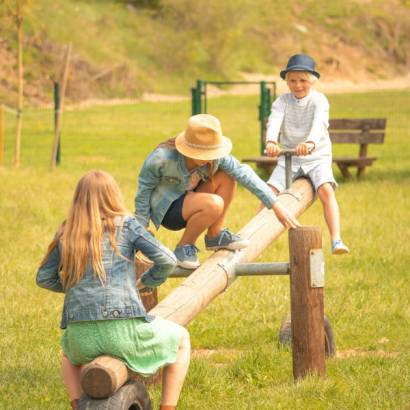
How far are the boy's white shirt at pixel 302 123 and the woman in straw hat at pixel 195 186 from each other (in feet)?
5.57

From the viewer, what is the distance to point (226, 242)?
6477 mm

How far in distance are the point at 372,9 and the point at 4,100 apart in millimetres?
32203

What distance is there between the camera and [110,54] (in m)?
39.8

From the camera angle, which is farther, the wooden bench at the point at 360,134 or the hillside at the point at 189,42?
the hillside at the point at 189,42

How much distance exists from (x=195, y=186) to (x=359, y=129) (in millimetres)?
11491

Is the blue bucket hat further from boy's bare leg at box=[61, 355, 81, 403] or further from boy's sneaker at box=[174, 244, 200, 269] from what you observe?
boy's bare leg at box=[61, 355, 81, 403]

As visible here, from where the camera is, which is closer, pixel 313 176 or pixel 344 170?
pixel 313 176

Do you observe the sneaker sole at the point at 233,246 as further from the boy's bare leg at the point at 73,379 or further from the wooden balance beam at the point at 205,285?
the boy's bare leg at the point at 73,379

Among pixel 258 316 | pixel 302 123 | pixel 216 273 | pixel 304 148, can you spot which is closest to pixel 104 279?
pixel 216 273

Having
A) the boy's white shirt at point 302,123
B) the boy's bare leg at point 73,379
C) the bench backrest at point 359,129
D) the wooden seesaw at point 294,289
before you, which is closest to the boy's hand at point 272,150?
the boy's white shirt at point 302,123

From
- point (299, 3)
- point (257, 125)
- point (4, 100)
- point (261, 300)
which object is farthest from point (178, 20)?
point (261, 300)

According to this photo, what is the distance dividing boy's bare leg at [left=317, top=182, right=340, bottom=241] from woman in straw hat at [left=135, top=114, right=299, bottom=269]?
171cm

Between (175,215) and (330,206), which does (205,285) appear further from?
(330,206)

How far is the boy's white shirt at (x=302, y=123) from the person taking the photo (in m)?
8.19
